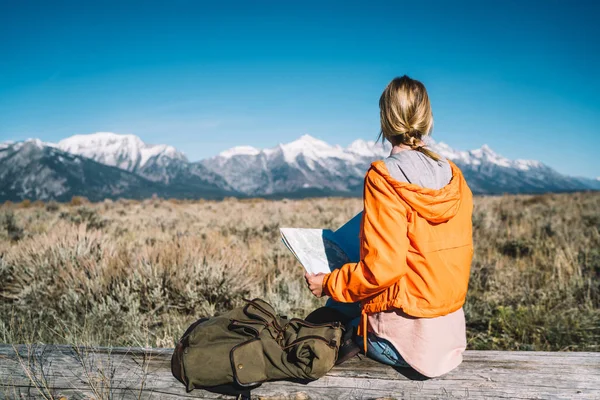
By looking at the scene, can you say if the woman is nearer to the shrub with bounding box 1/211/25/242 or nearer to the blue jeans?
the blue jeans

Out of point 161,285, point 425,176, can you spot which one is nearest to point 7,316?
point 161,285

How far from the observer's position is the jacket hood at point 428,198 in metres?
1.47

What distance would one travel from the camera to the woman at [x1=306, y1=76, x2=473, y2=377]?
148 centimetres

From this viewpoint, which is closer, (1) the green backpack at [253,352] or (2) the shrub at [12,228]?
(1) the green backpack at [253,352]

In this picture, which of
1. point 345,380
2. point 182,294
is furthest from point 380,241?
point 182,294

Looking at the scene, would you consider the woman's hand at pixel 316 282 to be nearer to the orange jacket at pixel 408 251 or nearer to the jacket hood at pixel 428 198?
the orange jacket at pixel 408 251

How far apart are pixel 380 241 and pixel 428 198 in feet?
0.94

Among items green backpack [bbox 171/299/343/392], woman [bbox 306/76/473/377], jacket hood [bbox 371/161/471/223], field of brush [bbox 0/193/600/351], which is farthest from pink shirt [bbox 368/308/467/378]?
field of brush [bbox 0/193/600/351]

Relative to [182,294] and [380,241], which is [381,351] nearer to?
[380,241]

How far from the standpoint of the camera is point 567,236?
6301 millimetres

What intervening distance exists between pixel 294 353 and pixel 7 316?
3768 millimetres

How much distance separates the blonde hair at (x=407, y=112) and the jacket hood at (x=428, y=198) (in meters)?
0.23

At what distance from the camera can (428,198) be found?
147cm

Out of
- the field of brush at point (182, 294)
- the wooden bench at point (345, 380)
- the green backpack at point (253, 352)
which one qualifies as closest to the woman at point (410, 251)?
the wooden bench at point (345, 380)
